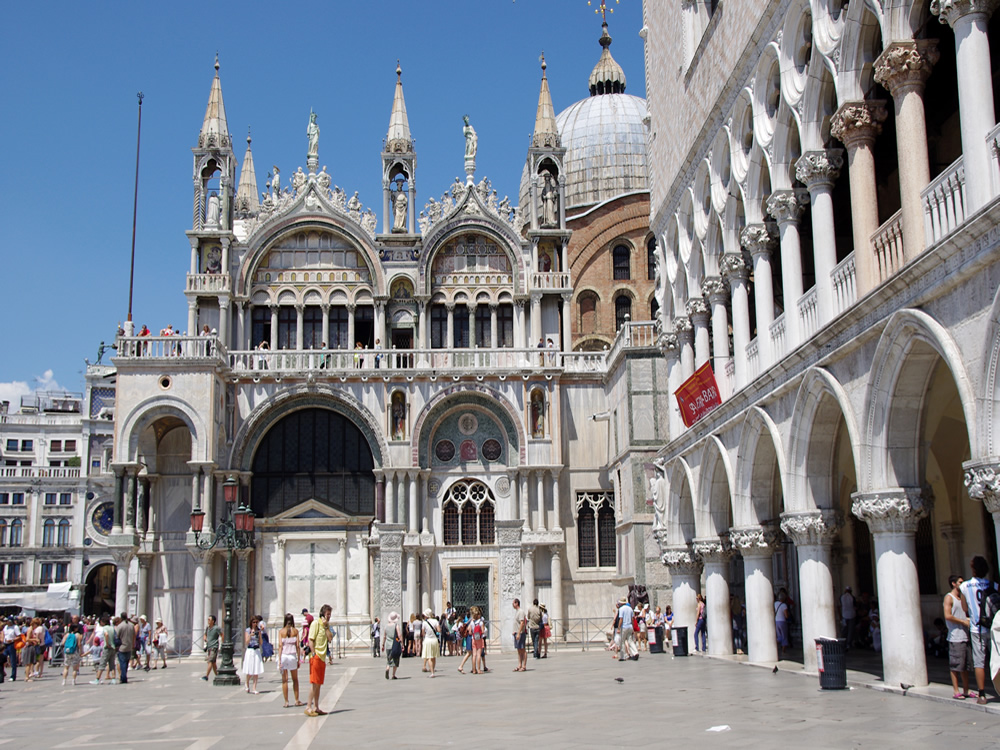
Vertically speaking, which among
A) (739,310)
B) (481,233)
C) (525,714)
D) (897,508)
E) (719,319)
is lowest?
(525,714)

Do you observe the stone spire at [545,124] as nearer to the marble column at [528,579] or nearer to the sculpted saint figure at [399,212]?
the sculpted saint figure at [399,212]

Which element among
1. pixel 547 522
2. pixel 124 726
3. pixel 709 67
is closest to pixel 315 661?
pixel 124 726

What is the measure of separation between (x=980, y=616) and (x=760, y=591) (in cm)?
852

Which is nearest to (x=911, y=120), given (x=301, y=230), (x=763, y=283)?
(x=763, y=283)

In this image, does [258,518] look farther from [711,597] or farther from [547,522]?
[711,597]

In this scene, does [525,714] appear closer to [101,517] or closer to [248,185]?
[248,185]

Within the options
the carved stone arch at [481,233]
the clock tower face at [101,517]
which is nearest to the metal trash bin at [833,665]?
the carved stone arch at [481,233]

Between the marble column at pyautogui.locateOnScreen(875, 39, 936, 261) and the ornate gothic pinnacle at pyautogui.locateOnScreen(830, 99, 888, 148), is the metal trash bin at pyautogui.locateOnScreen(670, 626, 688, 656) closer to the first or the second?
the ornate gothic pinnacle at pyautogui.locateOnScreen(830, 99, 888, 148)

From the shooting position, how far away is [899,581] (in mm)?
15086

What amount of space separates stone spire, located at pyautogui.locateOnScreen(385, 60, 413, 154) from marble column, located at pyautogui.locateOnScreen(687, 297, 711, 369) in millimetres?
17494

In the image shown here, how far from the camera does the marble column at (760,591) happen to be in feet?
70.2

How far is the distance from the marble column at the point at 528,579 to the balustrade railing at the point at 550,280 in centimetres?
965

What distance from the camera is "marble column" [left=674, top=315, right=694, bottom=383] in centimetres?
2742

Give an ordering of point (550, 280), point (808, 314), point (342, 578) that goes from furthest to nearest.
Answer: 1. point (550, 280)
2. point (342, 578)
3. point (808, 314)
